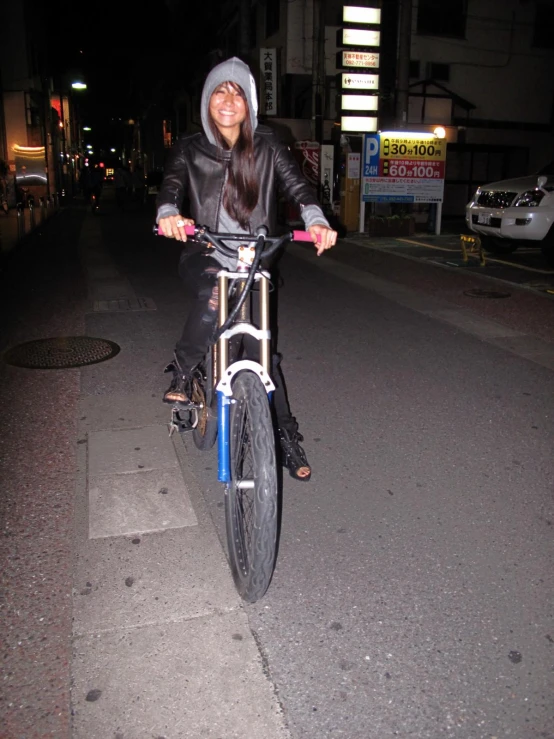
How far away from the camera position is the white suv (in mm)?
11641

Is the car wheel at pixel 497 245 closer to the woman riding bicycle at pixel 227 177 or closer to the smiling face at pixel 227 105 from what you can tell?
the woman riding bicycle at pixel 227 177

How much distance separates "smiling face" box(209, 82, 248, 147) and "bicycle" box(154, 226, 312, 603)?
69cm

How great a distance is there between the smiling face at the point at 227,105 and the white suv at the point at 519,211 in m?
9.87

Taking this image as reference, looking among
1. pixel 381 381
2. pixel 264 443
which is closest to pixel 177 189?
pixel 264 443

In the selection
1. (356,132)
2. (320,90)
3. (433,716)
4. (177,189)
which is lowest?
(433,716)

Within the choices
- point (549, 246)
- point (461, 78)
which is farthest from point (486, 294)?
point (461, 78)

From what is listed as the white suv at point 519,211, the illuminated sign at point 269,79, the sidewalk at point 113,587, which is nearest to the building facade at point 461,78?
the illuminated sign at point 269,79

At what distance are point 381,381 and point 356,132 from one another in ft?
49.8

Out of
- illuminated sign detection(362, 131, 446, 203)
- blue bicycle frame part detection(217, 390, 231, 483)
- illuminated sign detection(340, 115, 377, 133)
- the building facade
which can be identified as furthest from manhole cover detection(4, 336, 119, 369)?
the building facade

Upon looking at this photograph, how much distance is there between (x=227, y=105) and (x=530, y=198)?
10091 mm

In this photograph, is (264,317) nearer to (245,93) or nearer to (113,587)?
(245,93)

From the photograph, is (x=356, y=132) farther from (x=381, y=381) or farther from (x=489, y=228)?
(x=381, y=381)

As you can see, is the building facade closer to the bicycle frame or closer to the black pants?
the black pants

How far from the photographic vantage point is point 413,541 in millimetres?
3295
